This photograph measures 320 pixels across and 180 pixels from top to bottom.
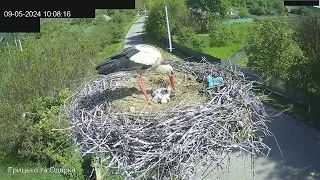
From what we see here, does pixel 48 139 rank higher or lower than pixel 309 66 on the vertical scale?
lower

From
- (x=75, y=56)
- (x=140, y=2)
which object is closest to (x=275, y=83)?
(x=75, y=56)

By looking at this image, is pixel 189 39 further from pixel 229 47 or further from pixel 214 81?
pixel 214 81

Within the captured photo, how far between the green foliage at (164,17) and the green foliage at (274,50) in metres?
16.2

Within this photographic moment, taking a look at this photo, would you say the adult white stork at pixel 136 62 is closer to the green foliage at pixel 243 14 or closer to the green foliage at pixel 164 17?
the green foliage at pixel 164 17

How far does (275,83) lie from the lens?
1808cm

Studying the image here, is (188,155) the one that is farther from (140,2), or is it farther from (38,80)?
(140,2)

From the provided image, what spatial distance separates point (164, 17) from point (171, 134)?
28860 millimetres

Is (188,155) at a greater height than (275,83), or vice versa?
(188,155)

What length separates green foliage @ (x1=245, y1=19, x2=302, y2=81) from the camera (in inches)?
666

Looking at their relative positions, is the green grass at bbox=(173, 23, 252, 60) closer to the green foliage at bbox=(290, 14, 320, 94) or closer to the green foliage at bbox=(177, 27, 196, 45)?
the green foliage at bbox=(177, 27, 196, 45)

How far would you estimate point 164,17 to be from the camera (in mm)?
33125

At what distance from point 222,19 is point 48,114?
27.9m

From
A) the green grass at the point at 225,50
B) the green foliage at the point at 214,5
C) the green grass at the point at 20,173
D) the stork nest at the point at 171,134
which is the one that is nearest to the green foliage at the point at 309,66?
the green grass at the point at 225,50

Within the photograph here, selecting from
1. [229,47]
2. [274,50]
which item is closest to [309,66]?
[274,50]
